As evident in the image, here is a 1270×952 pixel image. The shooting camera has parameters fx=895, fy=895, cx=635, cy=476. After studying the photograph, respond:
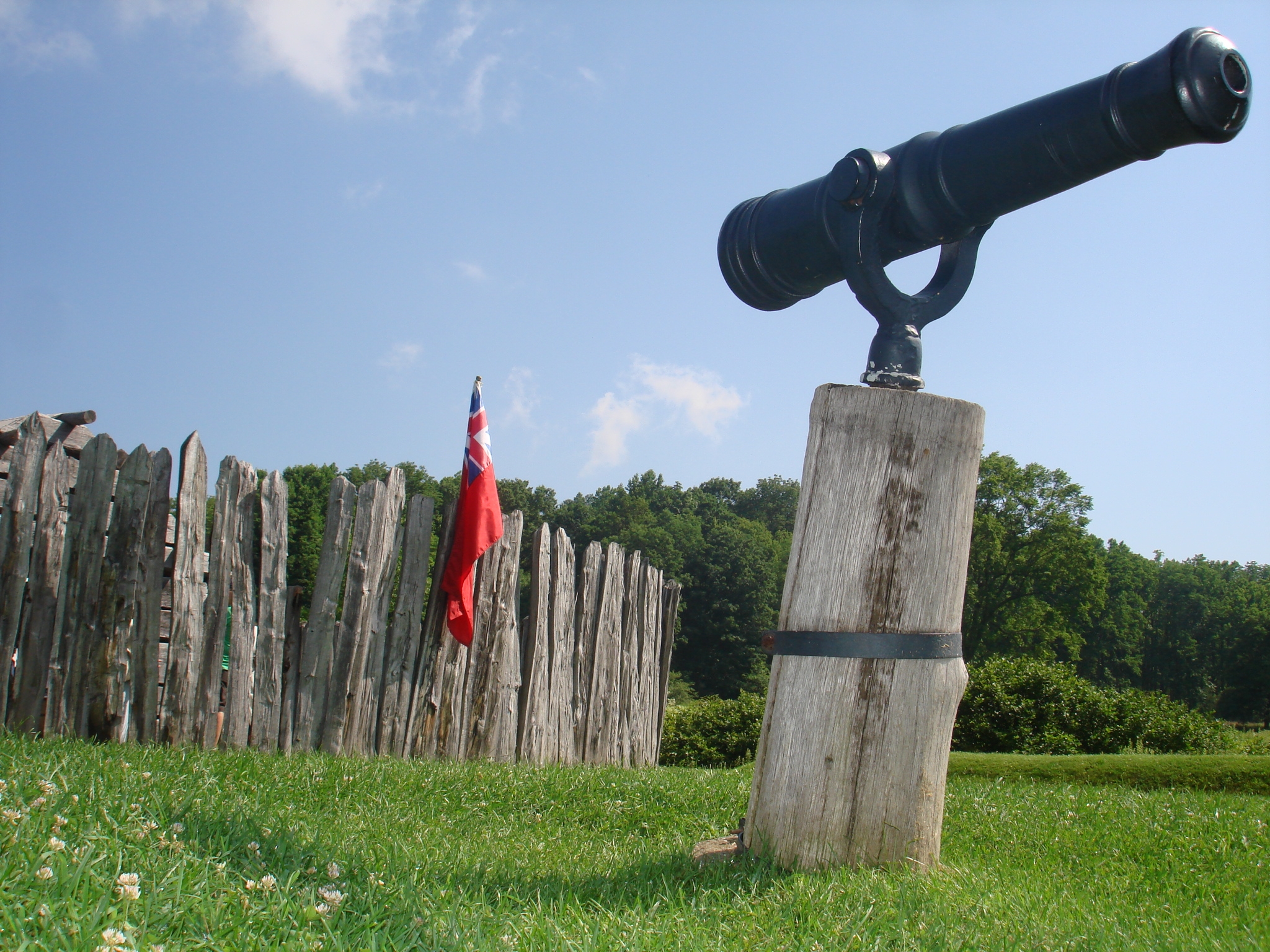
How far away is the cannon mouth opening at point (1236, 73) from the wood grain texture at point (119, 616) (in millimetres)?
6006

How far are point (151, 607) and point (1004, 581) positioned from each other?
111 feet

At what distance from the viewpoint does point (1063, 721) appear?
11.2m

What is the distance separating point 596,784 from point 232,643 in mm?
2598

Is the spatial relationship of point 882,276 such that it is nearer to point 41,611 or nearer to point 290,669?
point 290,669

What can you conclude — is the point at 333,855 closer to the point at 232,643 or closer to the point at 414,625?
Answer: the point at 232,643

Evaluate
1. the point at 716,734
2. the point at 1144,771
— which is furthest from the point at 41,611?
the point at 716,734

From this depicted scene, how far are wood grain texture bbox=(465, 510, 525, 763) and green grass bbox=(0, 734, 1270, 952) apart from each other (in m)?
2.52

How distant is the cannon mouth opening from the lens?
7.80 ft

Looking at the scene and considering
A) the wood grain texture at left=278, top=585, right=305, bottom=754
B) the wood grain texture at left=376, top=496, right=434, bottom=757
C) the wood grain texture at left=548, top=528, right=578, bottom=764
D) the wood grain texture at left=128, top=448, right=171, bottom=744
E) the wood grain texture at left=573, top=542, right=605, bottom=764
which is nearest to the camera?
the wood grain texture at left=128, top=448, right=171, bottom=744

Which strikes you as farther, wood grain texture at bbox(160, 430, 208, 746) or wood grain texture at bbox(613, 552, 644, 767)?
wood grain texture at bbox(613, 552, 644, 767)

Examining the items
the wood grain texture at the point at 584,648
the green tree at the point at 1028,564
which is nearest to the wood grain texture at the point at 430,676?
the wood grain texture at the point at 584,648

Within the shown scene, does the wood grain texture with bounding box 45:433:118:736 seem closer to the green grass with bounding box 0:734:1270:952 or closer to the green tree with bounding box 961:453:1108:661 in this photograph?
the green grass with bounding box 0:734:1270:952

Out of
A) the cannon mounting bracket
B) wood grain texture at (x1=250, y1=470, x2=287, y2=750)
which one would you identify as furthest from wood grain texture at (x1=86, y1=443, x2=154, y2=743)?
the cannon mounting bracket

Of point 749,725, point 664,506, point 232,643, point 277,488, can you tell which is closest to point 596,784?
point 232,643
